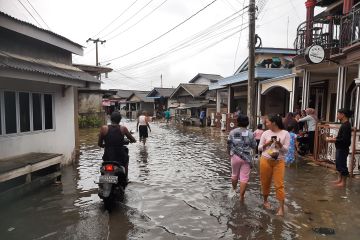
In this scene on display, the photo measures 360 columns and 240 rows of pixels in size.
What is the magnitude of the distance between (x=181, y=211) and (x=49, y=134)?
505 centimetres

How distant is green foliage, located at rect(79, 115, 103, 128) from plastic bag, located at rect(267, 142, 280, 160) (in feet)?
69.0

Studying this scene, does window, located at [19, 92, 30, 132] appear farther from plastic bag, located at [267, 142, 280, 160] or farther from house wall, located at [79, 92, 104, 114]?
house wall, located at [79, 92, 104, 114]

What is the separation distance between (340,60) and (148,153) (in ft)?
25.7

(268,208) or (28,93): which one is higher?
(28,93)

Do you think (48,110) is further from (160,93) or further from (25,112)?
(160,93)

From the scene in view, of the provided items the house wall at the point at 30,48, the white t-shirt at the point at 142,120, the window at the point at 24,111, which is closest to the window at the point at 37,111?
the window at the point at 24,111

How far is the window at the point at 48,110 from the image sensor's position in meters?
8.71

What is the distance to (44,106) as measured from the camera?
8594 millimetres

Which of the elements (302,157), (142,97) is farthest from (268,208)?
(142,97)

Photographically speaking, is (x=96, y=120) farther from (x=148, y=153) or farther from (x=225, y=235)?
(x=225, y=235)

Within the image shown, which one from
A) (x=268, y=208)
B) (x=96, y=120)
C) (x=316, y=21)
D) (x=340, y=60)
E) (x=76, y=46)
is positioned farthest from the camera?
(x=96, y=120)

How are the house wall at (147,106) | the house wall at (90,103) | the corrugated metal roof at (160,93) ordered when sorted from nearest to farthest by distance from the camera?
the house wall at (90,103), the corrugated metal roof at (160,93), the house wall at (147,106)

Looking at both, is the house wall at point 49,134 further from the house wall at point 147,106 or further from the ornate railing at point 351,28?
the house wall at point 147,106

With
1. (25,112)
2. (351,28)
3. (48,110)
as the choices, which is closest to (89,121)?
(48,110)
